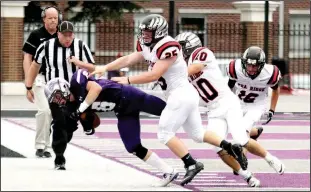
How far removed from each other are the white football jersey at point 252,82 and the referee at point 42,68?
222 centimetres

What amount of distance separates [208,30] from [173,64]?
24.2 metres

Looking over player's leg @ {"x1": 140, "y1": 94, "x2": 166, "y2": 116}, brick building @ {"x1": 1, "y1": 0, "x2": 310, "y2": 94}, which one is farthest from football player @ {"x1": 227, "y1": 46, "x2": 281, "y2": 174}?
brick building @ {"x1": 1, "y1": 0, "x2": 310, "y2": 94}

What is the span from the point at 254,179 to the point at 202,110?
11965mm

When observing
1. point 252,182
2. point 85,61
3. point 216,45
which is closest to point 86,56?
point 85,61

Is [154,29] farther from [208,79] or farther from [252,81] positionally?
[252,81]

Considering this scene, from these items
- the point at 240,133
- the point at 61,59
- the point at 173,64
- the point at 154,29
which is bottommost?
the point at 240,133

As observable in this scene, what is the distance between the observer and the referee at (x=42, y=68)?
13.3 meters

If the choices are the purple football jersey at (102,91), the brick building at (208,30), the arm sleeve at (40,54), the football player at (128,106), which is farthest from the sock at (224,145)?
the brick building at (208,30)

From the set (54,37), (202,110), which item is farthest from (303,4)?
(54,37)

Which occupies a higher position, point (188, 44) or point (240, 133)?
point (188, 44)

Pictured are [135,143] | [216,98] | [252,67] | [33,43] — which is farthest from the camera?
[33,43]

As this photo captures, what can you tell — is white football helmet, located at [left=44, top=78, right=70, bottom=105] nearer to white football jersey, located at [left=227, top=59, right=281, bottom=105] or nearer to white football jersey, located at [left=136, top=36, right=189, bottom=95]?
white football jersey, located at [left=136, top=36, right=189, bottom=95]

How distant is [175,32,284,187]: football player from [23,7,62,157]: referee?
81.1 inches

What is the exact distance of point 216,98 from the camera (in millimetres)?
11602
